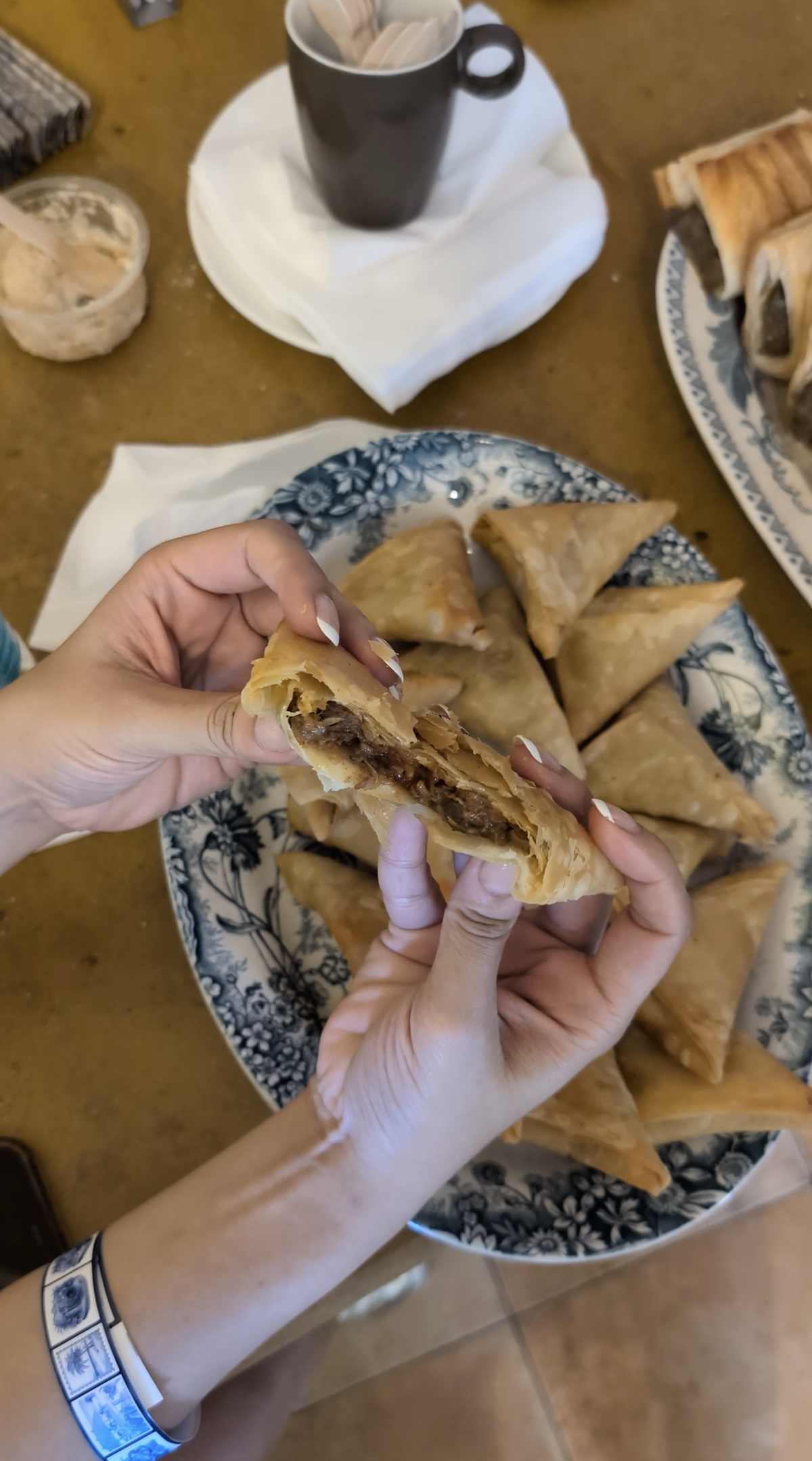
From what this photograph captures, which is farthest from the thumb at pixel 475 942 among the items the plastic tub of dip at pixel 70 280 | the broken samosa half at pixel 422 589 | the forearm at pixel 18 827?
the plastic tub of dip at pixel 70 280

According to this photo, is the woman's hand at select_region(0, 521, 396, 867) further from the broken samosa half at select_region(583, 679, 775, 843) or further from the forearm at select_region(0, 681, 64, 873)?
the broken samosa half at select_region(583, 679, 775, 843)

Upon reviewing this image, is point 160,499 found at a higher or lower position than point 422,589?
higher

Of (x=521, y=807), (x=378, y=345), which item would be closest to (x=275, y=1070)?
(x=521, y=807)

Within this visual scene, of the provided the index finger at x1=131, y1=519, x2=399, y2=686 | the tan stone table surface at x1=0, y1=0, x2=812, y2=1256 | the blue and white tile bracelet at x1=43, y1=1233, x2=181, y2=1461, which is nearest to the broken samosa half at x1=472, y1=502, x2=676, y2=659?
the tan stone table surface at x1=0, y1=0, x2=812, y2=1256

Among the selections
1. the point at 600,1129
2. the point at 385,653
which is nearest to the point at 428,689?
the point at 385,653

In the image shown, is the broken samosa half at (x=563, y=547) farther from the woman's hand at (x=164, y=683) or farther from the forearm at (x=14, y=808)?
the forearm at (x=14, y=808)

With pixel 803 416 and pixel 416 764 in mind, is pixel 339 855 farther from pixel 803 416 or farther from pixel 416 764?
pixel 803 416

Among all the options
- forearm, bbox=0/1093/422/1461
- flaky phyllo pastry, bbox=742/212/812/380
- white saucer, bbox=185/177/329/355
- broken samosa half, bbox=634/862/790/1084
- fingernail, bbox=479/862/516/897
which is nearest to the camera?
fingernail, bbox=479/862/516/897
